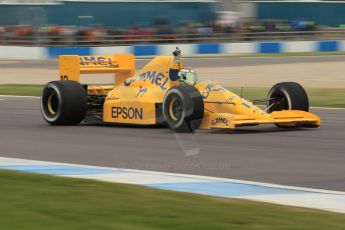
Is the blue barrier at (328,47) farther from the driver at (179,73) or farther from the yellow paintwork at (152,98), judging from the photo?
the driver at (179,73)

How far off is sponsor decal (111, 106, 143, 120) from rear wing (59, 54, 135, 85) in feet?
3.23

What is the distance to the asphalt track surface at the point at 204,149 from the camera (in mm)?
7844

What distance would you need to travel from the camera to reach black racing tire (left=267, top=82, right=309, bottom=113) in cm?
1134

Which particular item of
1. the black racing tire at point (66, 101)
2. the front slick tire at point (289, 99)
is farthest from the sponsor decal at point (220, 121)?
the black racing tire at point (66, 101)

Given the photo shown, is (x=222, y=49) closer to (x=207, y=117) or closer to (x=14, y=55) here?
(x=14, y=55)

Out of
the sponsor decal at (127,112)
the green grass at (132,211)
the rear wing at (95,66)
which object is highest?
the rear wing at (95,66)

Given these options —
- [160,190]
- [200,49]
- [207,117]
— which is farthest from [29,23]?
[160,190]

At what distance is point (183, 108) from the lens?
10445mm

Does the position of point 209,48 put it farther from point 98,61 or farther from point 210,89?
point 210,89

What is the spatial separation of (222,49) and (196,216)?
3455cm

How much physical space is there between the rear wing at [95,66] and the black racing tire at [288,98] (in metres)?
2.50

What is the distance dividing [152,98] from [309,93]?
7.45 metres

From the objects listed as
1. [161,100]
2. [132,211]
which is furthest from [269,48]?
[132,211]

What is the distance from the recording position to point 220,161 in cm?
852
